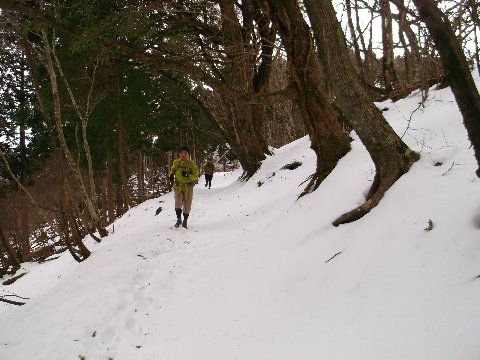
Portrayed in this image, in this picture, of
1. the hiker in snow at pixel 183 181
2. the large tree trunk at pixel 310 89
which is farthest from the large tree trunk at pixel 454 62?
the hiker in snow at pixel 183 181

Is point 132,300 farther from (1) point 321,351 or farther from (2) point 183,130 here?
(2) point 183,130

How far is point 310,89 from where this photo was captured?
6.84m

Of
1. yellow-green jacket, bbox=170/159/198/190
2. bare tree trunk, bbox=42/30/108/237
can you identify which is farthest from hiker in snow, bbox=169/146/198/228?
bare tree trunk, bbox=42/30/108/237

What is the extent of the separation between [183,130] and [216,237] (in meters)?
19.3

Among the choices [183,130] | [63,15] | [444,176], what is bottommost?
[444,176]

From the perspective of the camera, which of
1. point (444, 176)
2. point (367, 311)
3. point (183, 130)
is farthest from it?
point (183, 130)

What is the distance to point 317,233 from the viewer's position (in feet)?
15.8

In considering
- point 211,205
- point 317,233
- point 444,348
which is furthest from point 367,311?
point 211,205

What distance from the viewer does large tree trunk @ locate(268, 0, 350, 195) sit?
Result: 6484 mm

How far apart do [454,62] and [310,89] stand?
14.9 feet

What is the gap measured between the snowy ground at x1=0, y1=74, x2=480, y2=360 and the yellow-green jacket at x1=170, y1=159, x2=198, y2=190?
85.1 inches

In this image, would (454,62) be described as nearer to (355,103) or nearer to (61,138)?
(355,103)

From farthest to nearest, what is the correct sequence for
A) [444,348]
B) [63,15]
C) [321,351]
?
[63,15], [321,351], [444,348]

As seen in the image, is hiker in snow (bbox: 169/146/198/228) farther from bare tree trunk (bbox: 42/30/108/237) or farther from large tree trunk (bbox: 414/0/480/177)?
large tree trunk (bbox: 414/0/480/177)
